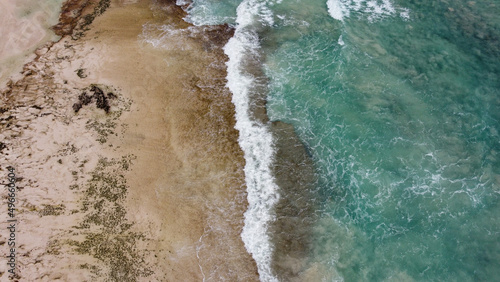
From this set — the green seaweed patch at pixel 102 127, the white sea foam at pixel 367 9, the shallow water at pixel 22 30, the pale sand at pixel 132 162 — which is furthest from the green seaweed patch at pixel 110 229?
the white sea foam at pixel 367 9

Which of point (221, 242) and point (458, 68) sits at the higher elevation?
point (458, 68)

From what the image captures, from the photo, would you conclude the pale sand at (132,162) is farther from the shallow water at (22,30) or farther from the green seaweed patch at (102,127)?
the shallow water at (22,30)

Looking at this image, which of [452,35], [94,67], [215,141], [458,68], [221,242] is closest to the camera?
[221,242]

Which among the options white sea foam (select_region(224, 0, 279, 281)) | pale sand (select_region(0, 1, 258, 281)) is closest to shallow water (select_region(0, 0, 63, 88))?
pale sand (select_region(0, 1, 258, 281))

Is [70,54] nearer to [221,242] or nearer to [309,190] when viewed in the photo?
[221,242]

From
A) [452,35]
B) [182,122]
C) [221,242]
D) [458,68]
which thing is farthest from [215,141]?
[452,35]

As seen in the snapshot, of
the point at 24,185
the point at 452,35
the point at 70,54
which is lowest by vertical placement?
the point at 24,185
